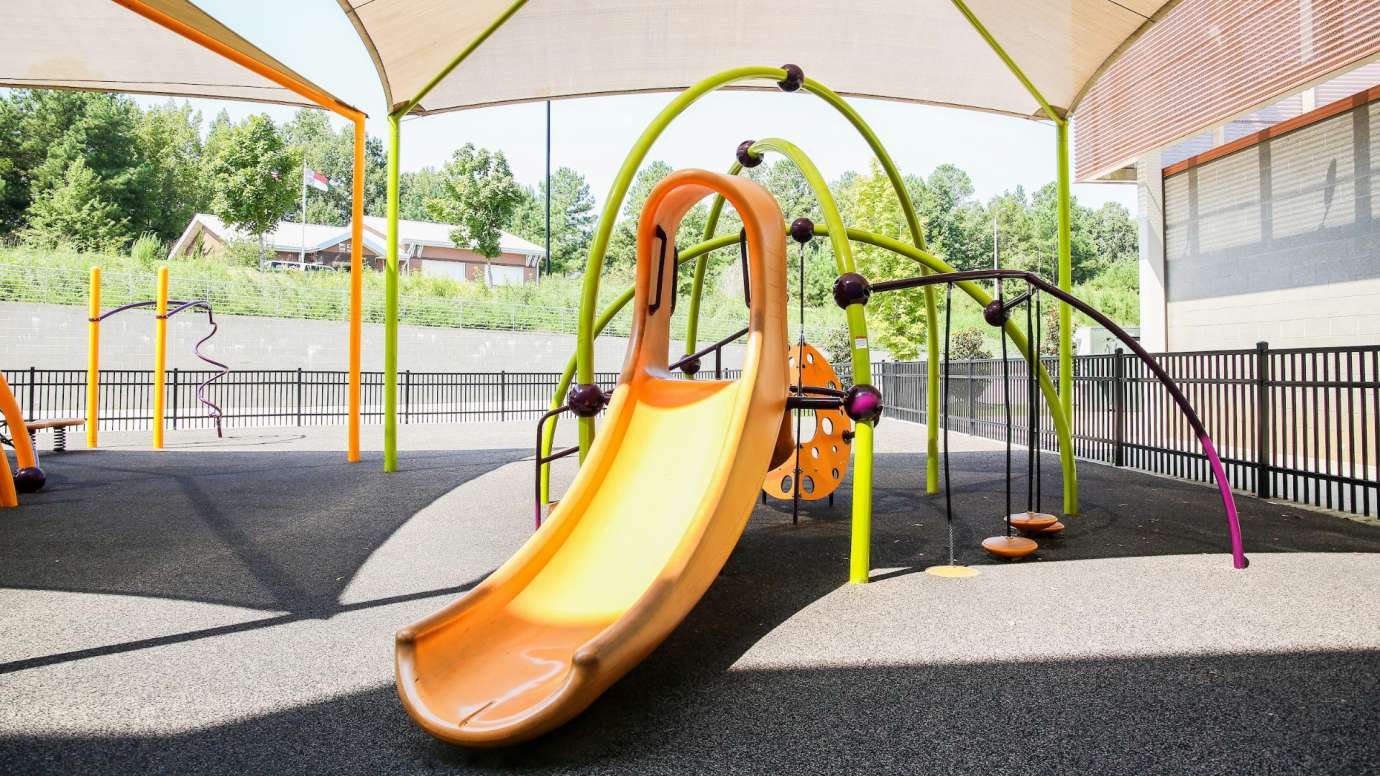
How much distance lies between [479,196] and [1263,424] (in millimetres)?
37817

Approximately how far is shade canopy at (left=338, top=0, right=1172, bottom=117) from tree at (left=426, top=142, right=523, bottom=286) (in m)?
32.4

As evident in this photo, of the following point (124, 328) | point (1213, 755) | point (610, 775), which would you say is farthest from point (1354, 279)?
point (124, 328)

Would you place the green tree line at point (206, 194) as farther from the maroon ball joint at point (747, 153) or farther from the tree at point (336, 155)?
the maroon ball joint at point (747, 153)

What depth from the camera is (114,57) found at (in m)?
8.93

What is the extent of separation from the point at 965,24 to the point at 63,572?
27.9 ft

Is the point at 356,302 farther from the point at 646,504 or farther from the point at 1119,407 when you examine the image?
the point at 1119,407

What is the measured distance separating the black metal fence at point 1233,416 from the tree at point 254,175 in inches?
1383

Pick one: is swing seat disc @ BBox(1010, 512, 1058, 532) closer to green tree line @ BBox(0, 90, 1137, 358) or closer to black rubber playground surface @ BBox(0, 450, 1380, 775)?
black rubber playground surface @ BBox(0, 450, 1380, 775)

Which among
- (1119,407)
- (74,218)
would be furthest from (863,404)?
(74,218)

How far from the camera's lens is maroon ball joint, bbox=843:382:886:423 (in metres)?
3.86

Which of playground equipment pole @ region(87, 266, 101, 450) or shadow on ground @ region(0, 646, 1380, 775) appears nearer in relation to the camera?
shadow on ground @ region(0, 646, 1380, 775)

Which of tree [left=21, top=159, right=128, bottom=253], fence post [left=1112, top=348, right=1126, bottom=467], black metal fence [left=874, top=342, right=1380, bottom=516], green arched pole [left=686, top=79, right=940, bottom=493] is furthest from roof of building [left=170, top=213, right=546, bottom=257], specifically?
green arched pole [left=686, top=79, right=940, bottom=493]

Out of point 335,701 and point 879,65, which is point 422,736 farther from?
point 879,65

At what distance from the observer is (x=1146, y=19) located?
251 inches
